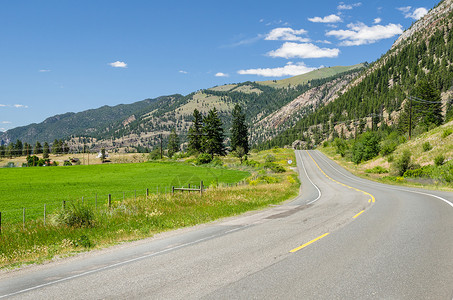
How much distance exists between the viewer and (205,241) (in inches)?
454

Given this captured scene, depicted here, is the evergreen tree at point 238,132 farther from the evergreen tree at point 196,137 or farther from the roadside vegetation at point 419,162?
the roadside vegetation at point 419,162

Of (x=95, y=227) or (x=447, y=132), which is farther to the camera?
(x=447, y=132)

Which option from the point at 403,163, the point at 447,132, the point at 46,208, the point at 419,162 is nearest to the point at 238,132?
the point at 403,163

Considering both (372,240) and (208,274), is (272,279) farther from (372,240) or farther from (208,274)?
(372,240)

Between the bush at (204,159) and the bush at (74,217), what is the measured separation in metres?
73.7

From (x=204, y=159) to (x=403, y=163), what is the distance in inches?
2064

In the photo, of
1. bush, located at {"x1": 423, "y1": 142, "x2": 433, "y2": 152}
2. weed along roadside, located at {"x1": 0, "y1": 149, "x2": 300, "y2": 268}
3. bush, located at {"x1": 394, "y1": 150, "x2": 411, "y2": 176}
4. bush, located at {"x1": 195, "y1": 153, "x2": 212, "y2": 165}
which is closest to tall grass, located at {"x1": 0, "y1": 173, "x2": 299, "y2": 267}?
weed along roadside, located at {"x1": 0, "y1": 149, "x2": 300, "y2": 268}

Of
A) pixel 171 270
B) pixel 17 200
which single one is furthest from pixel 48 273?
pixel 17 200

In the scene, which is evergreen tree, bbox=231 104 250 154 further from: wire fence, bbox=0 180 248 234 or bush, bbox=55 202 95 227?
bush, bbox=55 202 95 227

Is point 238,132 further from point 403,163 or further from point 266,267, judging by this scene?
point 266,267

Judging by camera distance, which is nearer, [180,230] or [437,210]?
[180,230]

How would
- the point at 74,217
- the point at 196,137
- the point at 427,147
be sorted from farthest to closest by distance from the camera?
the point at 196,137, the point at 427,147, the point at 74,217

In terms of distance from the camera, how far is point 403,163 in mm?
54375

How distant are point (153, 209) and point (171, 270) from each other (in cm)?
1106
